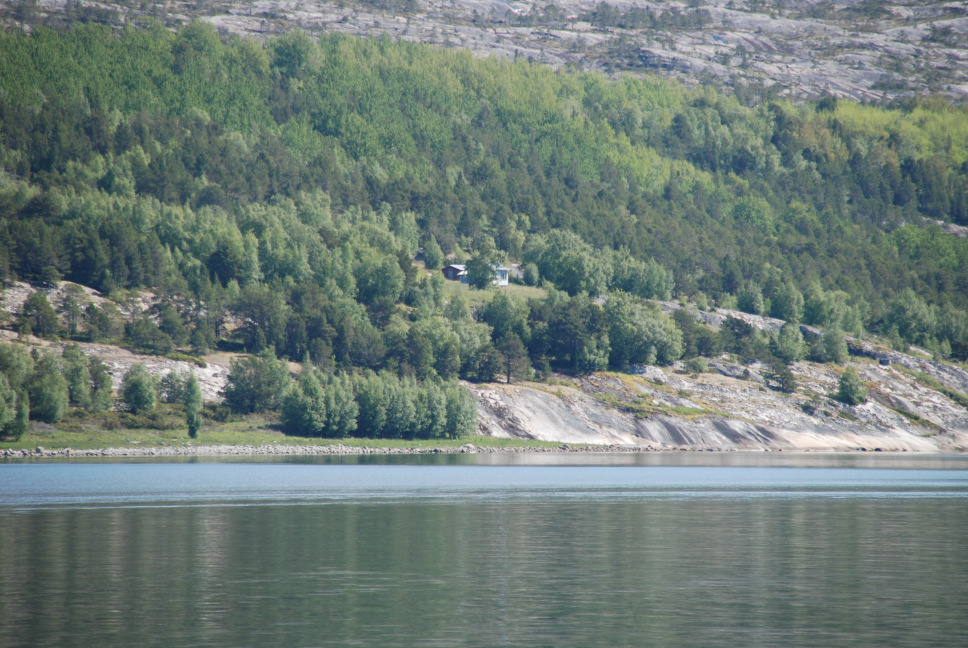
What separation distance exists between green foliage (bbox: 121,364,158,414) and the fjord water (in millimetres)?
70855

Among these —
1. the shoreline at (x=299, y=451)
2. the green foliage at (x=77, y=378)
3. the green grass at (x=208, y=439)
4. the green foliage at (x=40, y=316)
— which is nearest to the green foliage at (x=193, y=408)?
the green grass at (x=208, y=439)

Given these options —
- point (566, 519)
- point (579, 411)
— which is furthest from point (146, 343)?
point (566, 519)

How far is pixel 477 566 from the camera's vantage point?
47375mm

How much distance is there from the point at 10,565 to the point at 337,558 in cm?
1392

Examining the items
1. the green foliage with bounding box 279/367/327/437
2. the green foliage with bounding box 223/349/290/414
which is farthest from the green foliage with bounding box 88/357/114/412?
the green foliage with bounding box 279/367/327/437

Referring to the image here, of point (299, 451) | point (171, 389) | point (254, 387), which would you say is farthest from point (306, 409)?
point (171, 389)

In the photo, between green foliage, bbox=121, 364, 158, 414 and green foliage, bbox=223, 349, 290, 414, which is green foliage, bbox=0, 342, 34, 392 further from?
green foliage, bbox=223, 349, 290, 414

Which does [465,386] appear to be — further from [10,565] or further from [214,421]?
[10,565]

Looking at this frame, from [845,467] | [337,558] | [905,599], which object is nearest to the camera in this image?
[905,599]

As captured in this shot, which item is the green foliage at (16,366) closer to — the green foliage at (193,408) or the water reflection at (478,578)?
the green foliage at (193,408)

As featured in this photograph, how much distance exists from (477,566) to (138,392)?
408 feet

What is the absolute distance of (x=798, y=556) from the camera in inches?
2000

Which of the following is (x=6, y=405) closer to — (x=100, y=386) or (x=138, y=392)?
(x=138, y=392)

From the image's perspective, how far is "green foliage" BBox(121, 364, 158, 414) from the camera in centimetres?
16050
